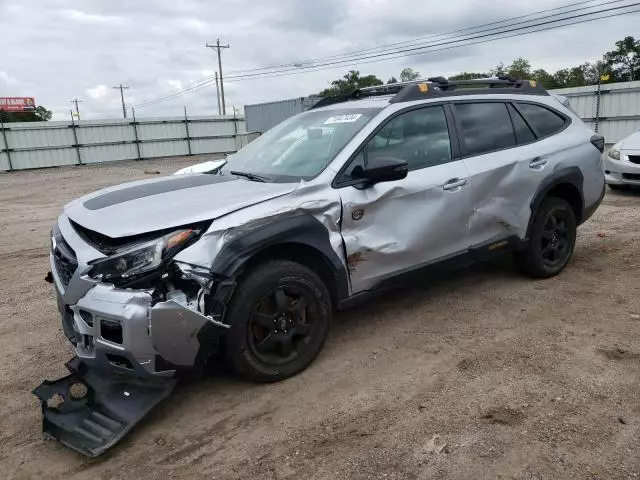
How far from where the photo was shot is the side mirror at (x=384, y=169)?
3.50m

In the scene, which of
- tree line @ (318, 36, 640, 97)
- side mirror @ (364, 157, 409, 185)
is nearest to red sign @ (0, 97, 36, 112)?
tree line @ (318, 36, 640, 97)

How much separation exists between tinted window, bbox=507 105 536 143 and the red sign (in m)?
58.2

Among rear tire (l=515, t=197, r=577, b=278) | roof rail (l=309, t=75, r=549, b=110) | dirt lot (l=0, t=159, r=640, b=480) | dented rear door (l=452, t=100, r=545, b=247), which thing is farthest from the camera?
rear tire (l=515, t=197, r=577, b=278)

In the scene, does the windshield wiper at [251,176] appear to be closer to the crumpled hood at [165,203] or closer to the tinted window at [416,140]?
the crumpled hood at [165,203]

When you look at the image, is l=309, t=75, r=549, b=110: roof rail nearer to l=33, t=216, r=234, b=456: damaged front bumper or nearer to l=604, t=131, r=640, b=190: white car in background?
l=33, t=216, r=234, b=456: damaged front bumper

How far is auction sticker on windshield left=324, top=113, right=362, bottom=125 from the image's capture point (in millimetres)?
3986

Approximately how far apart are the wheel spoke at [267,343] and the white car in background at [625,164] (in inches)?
360

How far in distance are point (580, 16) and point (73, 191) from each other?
22106mm

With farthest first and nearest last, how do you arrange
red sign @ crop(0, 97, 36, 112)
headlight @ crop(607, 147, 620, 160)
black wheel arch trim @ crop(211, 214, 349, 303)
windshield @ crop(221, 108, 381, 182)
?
1. red sign @ crop(0, 97, 36, 112)
2. headlight @ crop(607, 147, 620, 160)
3. windshield @ crop(221, 108, 381, 182)
4. black wheel arch trim @ crop(211, 214, 349, 303)

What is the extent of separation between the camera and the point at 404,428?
9.43 ft

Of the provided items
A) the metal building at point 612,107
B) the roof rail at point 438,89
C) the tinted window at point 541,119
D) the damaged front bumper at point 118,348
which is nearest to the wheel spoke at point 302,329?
the damaged front bumper at point 118,348

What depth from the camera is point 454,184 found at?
13.5 feet

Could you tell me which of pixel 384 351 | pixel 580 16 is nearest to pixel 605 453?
pixel 384 351

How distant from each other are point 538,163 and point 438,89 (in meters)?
1.18
